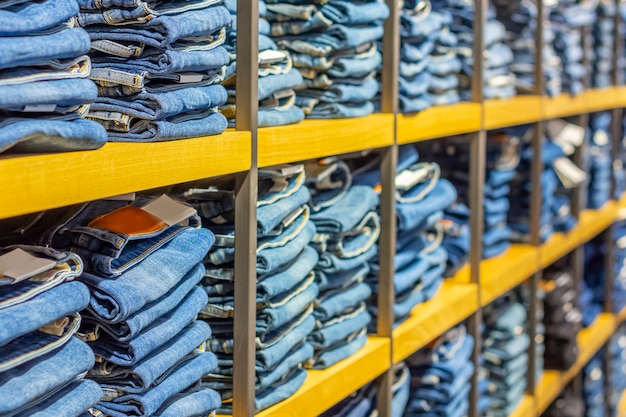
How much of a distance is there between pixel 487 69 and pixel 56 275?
78.7 inches

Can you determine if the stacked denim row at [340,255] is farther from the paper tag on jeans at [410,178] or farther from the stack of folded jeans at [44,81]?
the stack of folded jeans at [44,81]

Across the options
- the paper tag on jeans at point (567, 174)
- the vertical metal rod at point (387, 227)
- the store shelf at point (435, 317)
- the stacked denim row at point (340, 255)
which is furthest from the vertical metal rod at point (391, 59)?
the paper tag on jeans at point (567, 174)

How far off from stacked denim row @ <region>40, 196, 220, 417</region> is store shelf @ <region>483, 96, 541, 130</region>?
1472mm

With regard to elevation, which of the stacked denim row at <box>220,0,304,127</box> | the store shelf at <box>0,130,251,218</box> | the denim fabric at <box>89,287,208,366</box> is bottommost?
→ the denim fabric at <box>89,287,208,366</box>

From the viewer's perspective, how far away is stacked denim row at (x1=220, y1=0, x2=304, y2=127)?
1704 mm

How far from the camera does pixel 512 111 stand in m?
3.02

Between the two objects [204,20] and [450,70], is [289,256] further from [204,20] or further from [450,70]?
[450,70]

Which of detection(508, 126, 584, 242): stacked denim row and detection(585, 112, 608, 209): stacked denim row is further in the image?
detection(585, 112, 608, 209): stacked denim row

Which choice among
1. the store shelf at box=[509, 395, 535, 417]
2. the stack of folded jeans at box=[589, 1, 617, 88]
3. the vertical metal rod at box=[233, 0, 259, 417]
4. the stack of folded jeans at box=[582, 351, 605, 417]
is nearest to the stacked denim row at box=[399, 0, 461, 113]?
the vertical metal rod at box=[233, 0, 259, 417]

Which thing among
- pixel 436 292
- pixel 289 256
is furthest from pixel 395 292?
pixel 289 256

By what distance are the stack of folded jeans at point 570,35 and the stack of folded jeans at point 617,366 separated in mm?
1283

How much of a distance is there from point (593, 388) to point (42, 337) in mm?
3299

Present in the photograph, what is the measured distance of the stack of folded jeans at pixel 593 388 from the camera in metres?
4.09

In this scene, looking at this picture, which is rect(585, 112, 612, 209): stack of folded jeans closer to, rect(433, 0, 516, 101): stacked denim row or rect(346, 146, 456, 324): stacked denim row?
rect(433, 0, 516, 101): stacked denim row
